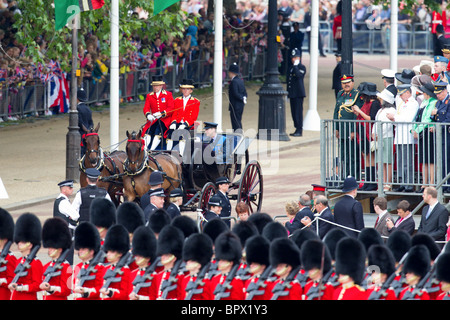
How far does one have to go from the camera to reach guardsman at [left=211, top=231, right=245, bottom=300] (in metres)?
12.7

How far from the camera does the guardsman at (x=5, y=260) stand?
13.7 metres

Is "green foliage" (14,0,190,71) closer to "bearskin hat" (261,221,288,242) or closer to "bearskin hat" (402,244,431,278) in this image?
"bearskin hat" (261,221,288,242)

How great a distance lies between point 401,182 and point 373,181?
468 mm

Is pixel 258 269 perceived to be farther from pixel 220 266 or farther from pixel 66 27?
pixel 66 27

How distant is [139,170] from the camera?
59.9ft

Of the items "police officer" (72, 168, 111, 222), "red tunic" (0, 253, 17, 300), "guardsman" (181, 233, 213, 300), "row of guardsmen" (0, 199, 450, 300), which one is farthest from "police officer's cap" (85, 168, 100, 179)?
"guardsman" (181, 233, 213, 300)

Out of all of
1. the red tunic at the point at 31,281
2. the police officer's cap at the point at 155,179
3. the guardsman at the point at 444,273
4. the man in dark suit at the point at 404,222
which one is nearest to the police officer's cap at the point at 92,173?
the police officer's cap at the point at 155,179

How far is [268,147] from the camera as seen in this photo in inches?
1016

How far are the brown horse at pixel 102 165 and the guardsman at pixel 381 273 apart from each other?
620 centimetres

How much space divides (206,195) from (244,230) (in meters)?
3.96

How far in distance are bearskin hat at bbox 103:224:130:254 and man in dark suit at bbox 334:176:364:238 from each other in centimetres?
367

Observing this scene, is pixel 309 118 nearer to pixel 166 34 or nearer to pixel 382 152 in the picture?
pixel 166 34

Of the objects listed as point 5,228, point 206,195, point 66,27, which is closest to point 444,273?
point 5,228

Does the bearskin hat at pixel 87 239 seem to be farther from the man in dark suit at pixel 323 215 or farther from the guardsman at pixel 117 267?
the man in dark suit at pixel 323 215
